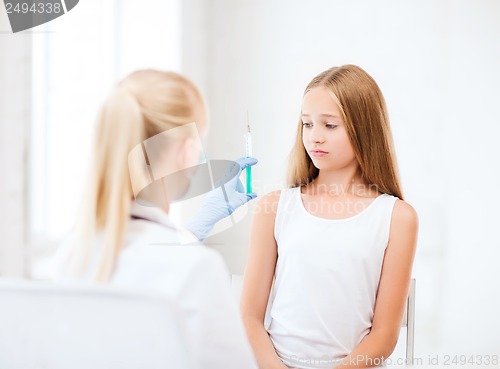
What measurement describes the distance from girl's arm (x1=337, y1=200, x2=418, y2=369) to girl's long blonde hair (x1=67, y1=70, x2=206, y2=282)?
1.30 ft

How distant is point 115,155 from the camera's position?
0.55 metres

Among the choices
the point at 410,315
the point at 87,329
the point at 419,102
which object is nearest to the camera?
the point at 87,329

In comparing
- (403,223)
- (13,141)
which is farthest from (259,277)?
(13,141)

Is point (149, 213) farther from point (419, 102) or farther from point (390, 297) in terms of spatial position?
point (419, 102)

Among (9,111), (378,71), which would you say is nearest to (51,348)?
(9,111)

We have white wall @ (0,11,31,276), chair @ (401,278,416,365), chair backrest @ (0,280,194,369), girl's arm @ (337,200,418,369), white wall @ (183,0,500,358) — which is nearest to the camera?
chair backrest @ (0,280,194,369)

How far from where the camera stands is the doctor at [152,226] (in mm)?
546

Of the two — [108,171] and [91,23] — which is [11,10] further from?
[108,171]

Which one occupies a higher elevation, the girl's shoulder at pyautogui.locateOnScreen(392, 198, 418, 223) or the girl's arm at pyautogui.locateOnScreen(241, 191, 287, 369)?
the girl's shoulder at pyautogui.locateOnScreen(392, 198, 418, 223)

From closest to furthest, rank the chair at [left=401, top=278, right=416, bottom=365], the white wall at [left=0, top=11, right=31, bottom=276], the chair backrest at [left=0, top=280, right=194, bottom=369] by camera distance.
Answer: the chair backrest at [left=0, top=280, right=194, bottom=369], the chair at [left=401, top=278, right=416, bottom=365], the white wall at [left=0, top=11, right=31, bottom=276]

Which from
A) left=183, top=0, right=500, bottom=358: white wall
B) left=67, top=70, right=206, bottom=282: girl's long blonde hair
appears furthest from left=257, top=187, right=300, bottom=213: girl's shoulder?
left=183, top=0, right=500, bottom=358: white wall

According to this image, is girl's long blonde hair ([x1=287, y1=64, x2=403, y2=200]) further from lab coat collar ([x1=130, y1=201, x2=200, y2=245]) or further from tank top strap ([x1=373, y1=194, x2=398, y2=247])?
lab coat collar ([x1=130, y1=201, x2=200, y2=245])

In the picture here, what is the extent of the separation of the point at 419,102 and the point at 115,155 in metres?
1.20

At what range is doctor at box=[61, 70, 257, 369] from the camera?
546mm
